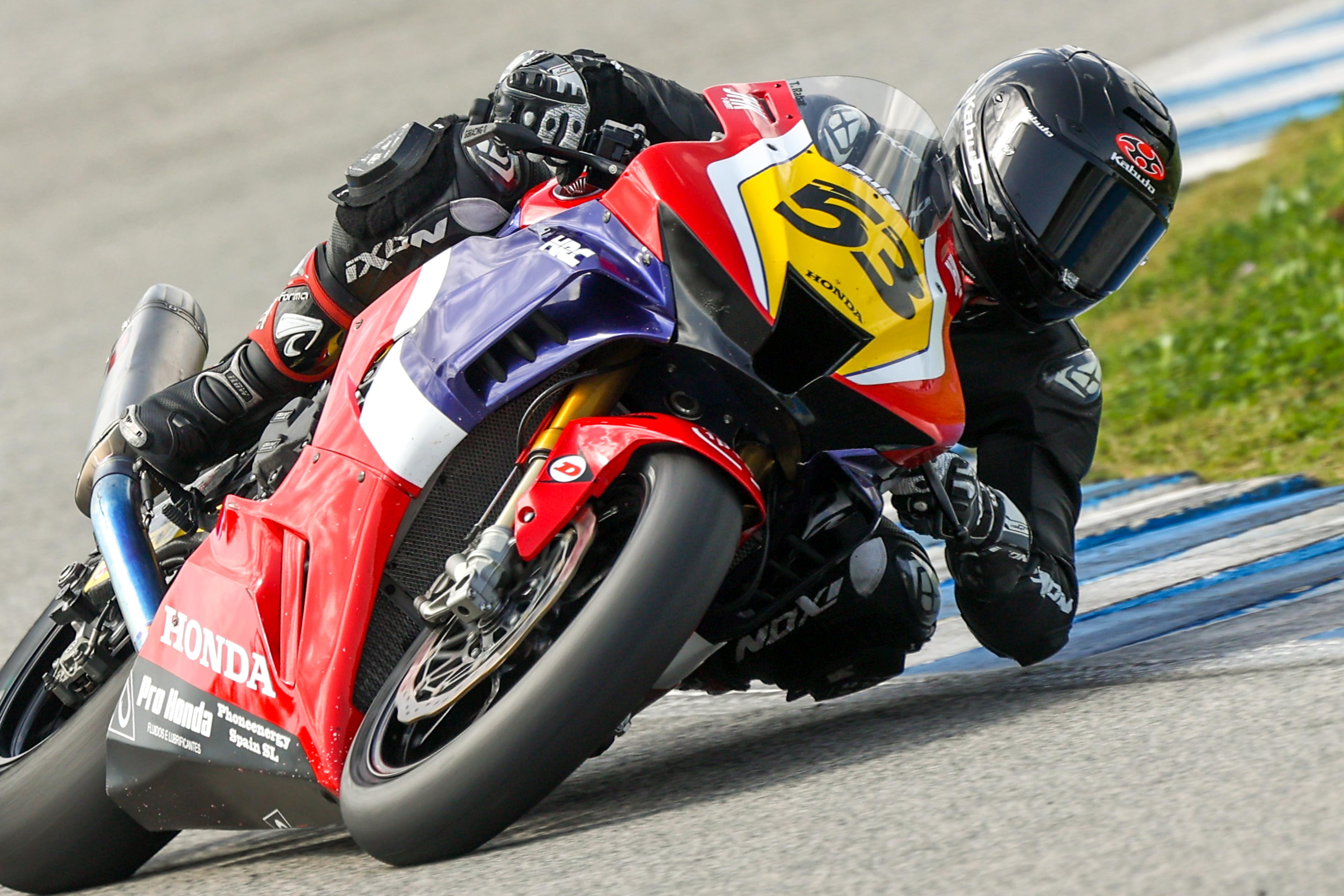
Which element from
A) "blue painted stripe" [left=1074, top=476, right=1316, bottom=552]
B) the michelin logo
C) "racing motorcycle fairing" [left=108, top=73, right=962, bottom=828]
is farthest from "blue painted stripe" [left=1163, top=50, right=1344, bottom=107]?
the michelin logo

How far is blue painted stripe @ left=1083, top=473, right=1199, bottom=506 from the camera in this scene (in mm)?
5402

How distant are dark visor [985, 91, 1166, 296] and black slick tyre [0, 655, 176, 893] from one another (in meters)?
1.78

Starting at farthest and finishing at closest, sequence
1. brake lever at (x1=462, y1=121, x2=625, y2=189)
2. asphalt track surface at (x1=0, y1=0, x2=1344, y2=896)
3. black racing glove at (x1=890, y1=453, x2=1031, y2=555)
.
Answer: black racing glove at (x1=890, y1=453, x2=1031, y2=555), brake lever at (x1=462, y1=121, x2=625, y2=189), asphalt track surface at (x1=0, y1=0, x2=1344, y2=896)

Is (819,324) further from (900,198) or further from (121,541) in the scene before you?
(121,541)

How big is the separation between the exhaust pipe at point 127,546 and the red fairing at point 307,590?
13cm

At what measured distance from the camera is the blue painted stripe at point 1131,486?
5.40 metres

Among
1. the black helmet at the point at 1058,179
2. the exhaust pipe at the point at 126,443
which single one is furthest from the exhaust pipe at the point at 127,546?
the black helmet at the point at 1058,179

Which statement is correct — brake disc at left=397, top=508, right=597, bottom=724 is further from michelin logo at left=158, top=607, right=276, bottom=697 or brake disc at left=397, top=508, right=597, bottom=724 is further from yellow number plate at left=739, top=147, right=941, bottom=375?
yellow number plate at left=739, top=147, right=941, bottom=375

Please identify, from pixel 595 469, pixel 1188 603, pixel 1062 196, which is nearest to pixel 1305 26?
pixel 1188 603

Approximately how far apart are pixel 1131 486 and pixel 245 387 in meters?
3.03

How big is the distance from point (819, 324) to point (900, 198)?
1.26 ft

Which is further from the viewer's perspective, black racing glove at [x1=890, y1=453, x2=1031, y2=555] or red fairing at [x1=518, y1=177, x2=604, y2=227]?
black racing glove at [x1=890, y1=453, x2=1031, y2=555]

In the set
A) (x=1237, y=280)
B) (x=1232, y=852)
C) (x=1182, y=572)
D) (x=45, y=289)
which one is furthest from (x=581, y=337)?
(x=45, y=289)

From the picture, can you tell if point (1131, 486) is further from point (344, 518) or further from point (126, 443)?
point (344, 518)
